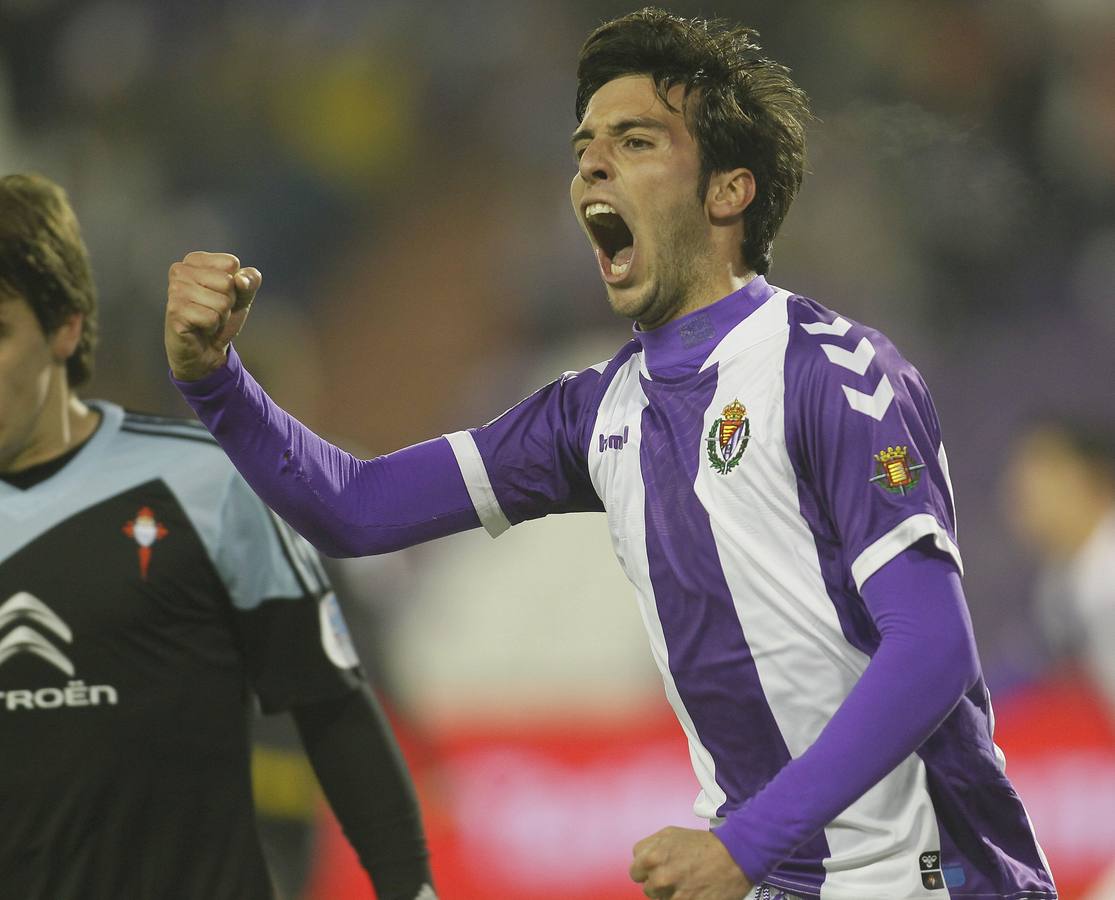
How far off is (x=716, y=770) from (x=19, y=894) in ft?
3.97

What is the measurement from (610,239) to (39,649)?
47.8 inches

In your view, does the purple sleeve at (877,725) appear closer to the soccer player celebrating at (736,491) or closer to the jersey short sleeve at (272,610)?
the soccer player celebrating at (736,491)

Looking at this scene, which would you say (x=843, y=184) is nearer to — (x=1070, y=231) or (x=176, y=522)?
(x=1070, y=231)

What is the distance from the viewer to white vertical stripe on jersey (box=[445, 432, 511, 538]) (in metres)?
2.41

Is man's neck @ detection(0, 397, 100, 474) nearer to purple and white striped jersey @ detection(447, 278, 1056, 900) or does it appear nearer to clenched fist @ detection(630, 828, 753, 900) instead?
purple and white striped jersey @ detection(447, 278, 1056, 900)

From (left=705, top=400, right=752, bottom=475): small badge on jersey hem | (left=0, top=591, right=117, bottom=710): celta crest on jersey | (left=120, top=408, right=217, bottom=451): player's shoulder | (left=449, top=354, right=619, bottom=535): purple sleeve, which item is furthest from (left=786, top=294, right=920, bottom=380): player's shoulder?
(left=0, top=591, right=117, bottom=710): celta crest on jersey

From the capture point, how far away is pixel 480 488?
2408 millimetres

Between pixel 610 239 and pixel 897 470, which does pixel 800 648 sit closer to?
pixel 897 470

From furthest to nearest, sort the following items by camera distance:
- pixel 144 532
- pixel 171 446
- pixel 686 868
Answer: pixel 171 446, pixel 144 532, pixel 686 868

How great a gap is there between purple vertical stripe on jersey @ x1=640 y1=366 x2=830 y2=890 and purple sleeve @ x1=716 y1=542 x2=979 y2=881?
277 mm

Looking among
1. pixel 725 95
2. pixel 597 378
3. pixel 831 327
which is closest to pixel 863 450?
pixel 831 327

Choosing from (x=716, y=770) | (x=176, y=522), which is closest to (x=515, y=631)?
(x=176, y=522)

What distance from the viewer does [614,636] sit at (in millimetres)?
5793

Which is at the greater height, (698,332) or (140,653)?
(698,332)
